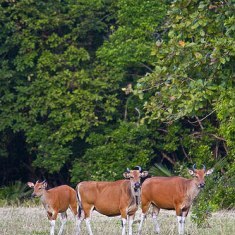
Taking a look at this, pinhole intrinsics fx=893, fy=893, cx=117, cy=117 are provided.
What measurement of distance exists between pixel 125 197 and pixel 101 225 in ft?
5.78

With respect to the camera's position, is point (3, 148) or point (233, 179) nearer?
point (233, 179)

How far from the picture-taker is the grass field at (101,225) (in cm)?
1703

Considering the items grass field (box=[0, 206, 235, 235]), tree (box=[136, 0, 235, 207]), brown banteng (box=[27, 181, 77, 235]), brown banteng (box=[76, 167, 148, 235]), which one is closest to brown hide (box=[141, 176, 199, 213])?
grass field (box=[0, 206, 235, 235])

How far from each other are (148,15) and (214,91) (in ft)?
43.7

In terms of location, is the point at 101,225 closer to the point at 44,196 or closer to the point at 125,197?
the point at 44,196

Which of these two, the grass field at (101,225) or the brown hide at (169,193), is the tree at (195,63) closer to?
the brown hide at (169,193)

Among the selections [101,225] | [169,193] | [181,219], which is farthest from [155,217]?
[101,225]

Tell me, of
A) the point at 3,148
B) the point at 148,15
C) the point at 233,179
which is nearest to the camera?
the point at 233,179

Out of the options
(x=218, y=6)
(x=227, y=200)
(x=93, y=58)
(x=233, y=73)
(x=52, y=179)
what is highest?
(x=218, y=6)

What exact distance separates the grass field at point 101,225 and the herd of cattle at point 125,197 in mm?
331

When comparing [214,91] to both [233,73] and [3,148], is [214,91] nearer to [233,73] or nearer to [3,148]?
[233,73]

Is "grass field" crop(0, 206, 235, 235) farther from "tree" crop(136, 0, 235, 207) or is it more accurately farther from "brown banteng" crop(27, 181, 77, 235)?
"tree" crop(136, 0, 235, 207)

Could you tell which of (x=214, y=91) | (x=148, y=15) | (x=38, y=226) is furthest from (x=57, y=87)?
(x=214, y=91)

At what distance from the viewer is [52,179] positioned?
3186cm
